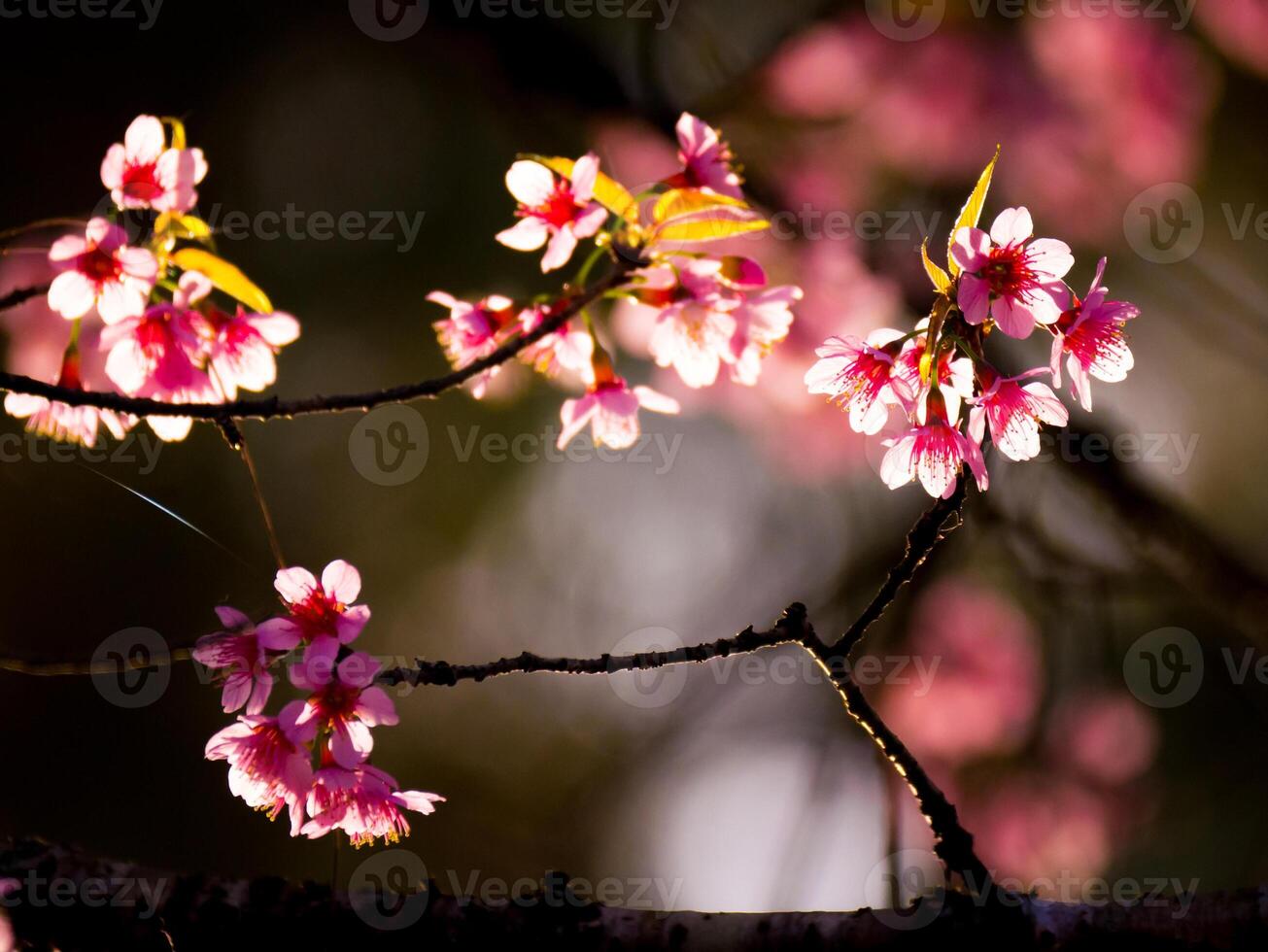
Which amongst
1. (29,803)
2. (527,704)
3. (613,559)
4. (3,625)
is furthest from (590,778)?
(3,625)

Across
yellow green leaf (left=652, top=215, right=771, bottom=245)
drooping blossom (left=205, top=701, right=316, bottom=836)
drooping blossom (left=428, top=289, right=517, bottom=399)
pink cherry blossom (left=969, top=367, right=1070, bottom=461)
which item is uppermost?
drooping blossom (left=428, top=289, right=517, bottom=399)

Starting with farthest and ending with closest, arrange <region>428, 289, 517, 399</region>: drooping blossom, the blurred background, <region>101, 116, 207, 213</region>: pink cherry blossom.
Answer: the blurred background → <region>428, 289, 517, 399</region>: drooping blossom → <region>101, 116, 207, 213</region>: pink cherry blossom

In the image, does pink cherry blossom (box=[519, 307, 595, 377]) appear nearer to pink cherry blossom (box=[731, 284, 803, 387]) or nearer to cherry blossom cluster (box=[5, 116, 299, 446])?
pink cherry blossom (box=[731, 284, 803, 387])

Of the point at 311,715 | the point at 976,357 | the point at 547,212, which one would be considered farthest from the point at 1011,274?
the point at 311,715

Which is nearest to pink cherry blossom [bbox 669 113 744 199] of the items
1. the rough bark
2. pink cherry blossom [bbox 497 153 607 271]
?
pink cherry blossom [bbox 497 153 607 271]

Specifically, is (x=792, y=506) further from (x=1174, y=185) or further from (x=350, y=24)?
(x=350, y=24)

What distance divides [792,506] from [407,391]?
8.78 feet

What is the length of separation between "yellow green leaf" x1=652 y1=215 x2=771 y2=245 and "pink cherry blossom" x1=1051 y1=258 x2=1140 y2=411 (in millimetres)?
290

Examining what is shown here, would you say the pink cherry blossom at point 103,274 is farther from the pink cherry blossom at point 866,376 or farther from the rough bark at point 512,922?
the pink cherry blossom at point 866,376

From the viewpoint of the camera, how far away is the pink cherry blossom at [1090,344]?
0.97 meters

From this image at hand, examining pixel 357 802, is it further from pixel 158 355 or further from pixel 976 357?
pixel 976 357

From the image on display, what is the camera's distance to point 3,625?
147cm

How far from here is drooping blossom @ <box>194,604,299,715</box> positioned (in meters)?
0.97

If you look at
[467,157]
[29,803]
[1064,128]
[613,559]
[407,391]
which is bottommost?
[407,391]
